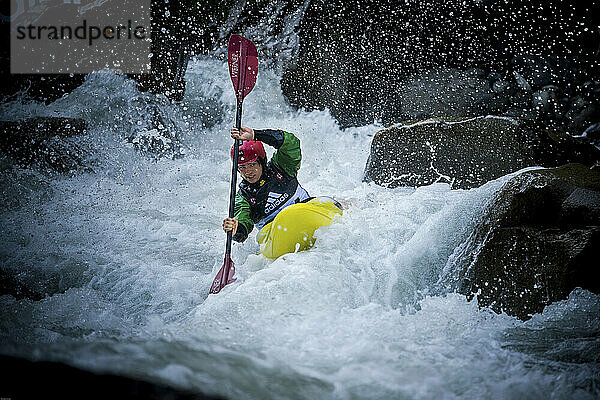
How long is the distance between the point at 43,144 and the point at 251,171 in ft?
12.0

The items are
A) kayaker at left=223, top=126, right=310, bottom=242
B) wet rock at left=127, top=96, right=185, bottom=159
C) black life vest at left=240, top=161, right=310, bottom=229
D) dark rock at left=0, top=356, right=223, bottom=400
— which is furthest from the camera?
wet rock at left=127, top=96, right=185, bottom=159

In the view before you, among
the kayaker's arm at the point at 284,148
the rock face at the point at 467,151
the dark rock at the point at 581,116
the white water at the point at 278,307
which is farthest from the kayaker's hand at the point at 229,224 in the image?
the dark rock at the point at 581,116

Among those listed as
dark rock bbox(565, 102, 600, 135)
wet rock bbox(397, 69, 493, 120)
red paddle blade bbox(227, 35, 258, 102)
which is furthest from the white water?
dark rock bbox(565, 102, 600, 135)

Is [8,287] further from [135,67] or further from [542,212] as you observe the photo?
[135,67]

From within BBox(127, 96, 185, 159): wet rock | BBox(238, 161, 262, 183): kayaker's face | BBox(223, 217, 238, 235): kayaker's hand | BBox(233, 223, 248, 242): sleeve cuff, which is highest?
BBox(127, 96, 185, 159): wet rock

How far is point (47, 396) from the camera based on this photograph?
1.25 metres

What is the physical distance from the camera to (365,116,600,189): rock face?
12.8 feet

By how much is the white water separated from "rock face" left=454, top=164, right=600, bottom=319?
10cm

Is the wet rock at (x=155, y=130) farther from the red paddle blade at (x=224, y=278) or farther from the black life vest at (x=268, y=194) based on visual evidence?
the red paddle blade at (x=224, y=278)

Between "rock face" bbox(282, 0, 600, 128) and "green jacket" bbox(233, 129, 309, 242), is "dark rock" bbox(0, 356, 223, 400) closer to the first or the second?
"green jacket" bbox(233, 129, 309, 242)

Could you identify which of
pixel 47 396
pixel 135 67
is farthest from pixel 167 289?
pixel 135 67

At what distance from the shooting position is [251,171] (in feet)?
11.1

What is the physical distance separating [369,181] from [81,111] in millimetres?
4728

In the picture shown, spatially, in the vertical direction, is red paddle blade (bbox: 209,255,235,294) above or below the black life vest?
below
